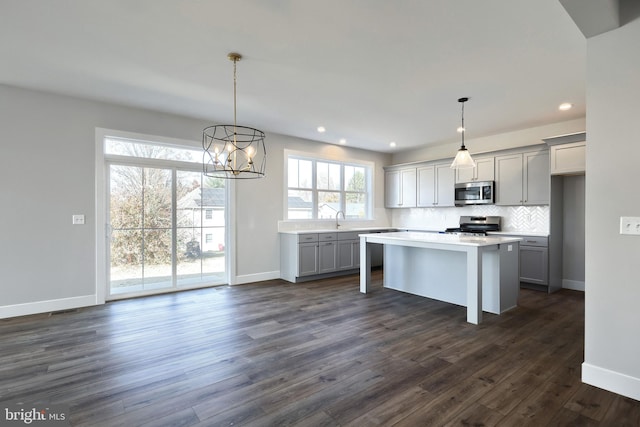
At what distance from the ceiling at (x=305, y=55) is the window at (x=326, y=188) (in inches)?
70.0

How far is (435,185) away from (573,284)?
2.87 metres

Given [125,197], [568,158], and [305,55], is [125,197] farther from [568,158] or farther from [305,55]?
[568,158]

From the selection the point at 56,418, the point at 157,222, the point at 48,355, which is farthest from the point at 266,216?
the point at 56,418

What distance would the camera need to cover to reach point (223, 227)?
214 inches

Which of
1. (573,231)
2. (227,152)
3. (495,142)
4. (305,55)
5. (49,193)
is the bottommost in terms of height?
(573,231)

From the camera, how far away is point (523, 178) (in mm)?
5359

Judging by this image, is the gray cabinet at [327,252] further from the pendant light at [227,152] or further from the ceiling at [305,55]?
the ceiling at [305,55]

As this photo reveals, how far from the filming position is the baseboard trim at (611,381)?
2107 millimetres

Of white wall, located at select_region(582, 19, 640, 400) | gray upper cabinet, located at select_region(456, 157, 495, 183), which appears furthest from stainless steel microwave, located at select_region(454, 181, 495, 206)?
white wall, located at select_region(582, 19, 640, 400)

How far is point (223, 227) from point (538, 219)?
5414mm

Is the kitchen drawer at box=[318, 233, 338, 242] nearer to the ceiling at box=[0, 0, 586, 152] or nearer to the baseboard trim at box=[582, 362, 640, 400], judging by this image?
the ceiling at box=[0, 0, 586, 152]

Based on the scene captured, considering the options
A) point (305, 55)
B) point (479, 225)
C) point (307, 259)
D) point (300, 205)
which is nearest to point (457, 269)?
point (479, 225)

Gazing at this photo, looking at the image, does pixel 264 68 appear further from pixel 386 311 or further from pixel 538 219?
pixel 538 219

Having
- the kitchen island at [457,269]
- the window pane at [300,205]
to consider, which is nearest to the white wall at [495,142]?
the kitchen island at [457,269]
